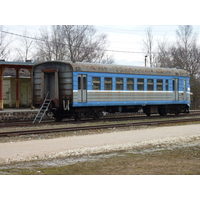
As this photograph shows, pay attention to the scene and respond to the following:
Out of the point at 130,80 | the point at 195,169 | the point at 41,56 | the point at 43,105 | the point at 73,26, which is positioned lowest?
the point at 195,169

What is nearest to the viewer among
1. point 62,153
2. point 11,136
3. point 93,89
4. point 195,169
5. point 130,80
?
point 195,169

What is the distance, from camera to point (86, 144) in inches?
531

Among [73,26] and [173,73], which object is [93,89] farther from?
[73,26]

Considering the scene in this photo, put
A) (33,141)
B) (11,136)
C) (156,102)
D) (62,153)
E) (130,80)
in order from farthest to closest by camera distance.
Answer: (156,102), (130,80), (11,136), (33,141), (62,153)

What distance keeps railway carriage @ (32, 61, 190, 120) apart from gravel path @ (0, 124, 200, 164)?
5.73 m

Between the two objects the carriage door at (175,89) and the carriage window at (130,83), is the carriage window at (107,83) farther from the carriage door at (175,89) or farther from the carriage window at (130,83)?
the carriage door at (175,89)

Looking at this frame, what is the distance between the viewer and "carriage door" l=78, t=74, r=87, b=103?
21812 mm

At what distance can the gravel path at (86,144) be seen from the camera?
11470mm

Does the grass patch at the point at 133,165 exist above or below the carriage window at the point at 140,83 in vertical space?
below

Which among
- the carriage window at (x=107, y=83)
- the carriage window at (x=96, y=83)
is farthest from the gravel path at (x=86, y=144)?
the carriage window at (x=107, y=83)

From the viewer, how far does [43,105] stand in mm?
22641

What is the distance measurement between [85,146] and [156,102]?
552 inches

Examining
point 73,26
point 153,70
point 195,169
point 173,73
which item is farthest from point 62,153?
point 73,26

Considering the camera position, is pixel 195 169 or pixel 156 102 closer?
pixel 195 169
